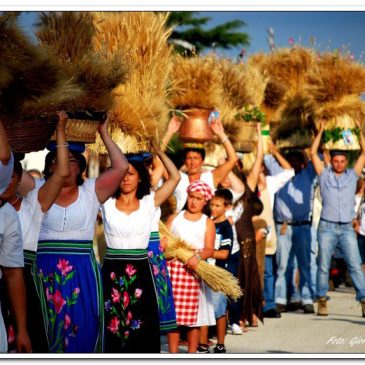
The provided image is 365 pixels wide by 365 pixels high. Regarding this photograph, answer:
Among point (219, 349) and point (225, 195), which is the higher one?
point (225, 195)

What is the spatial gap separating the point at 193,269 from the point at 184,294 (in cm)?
21

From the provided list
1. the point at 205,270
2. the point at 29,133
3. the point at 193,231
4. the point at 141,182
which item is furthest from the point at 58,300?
the point at 193,231

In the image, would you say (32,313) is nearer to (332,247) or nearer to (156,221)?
(156,221)

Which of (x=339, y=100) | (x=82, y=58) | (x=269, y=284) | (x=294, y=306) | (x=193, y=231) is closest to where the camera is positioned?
(x=82, y=58)

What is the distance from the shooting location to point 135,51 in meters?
9.12

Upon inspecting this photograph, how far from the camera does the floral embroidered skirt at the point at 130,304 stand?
331 inches

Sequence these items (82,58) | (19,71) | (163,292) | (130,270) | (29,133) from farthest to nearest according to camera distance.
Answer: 1. (163,292)
2. (130,270)
3. (82,58)
4. (29,133)
5. (19,71)

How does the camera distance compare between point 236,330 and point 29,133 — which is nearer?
point 29,133

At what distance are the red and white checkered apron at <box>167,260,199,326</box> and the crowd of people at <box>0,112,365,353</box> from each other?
0.4 inches

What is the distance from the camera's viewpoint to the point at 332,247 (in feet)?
43.5

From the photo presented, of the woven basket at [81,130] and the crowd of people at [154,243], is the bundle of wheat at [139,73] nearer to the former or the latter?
the crowd of people at [154,243]

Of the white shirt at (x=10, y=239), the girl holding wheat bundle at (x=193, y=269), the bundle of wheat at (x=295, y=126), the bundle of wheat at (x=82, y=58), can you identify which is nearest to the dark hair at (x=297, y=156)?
the bundle of wheat at (x=295, y=126)

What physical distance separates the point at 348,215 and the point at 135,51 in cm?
489

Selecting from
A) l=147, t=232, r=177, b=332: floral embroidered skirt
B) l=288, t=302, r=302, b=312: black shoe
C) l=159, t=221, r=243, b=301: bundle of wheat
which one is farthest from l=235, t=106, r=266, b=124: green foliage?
l=147, t=232, r=177, b=332: floral embroidered skirt
